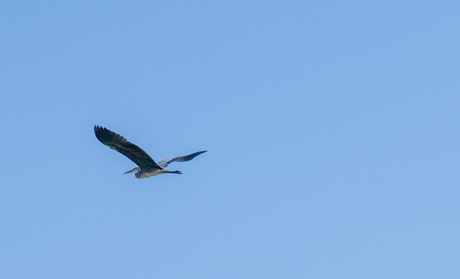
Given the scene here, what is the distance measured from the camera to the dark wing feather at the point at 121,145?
42969 mm

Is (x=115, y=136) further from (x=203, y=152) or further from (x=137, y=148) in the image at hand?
(x=203, y=152)

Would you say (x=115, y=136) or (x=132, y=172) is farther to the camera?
(x=132, y=172)

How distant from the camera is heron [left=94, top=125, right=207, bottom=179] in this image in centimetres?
4303

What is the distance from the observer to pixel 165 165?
149ft

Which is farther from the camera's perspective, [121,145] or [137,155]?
[137,155]

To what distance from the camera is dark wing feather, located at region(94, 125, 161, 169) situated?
141 feet

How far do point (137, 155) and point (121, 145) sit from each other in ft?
2.67

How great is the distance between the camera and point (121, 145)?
43.3 m

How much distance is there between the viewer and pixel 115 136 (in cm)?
4294

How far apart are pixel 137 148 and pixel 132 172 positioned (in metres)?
3.10

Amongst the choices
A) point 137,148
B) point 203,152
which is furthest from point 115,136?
point 203,152

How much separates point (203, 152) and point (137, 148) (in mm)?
3041

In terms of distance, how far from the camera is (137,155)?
4394 cm

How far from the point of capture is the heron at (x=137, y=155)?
43.0 m
